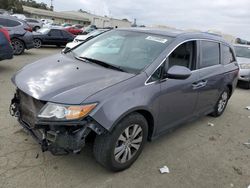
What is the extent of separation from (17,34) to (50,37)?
181 inches

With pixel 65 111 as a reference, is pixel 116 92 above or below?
above

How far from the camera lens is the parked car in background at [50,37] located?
48.3 feet

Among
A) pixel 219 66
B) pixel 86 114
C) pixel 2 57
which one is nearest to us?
pixel 86 114

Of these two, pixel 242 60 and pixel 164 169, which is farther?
pixel 242 60

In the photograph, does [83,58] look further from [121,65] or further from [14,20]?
[14,20]

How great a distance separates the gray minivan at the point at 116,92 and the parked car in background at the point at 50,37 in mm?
11538

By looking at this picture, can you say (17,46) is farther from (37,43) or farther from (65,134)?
(65,134)

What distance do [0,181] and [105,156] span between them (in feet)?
3.83

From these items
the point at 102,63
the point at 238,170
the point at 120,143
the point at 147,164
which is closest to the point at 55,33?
the point at 102,63

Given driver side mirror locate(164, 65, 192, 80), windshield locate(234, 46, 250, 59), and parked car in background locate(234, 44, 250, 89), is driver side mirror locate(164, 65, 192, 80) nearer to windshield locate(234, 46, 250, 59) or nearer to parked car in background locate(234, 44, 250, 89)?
parked car in background locate(234, 44, 250, 89)

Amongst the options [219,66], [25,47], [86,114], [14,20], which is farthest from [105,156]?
[14,20]

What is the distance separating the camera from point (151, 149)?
379 centimetres

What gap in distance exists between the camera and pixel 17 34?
427 inches

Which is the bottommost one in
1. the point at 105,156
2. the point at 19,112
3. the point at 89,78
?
the point at 105,156
